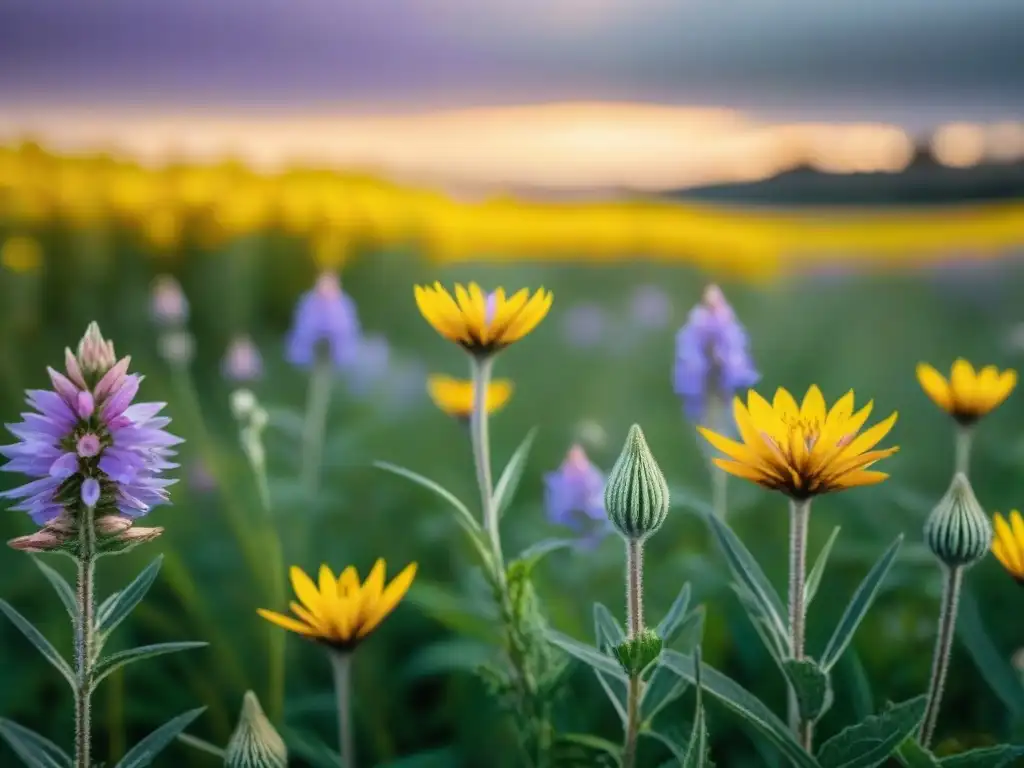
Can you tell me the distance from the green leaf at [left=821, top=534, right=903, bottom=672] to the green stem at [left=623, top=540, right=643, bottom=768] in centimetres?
11

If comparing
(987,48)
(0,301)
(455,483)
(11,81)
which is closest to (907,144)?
(987,48)

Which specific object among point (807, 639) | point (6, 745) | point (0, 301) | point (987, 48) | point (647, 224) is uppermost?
point (987, 48)

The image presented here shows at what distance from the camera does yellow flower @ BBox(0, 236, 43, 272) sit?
1384mm

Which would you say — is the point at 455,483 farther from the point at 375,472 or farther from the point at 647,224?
the point at 647,224

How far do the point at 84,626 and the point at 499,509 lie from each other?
0.85ft

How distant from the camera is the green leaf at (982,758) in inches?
20.3

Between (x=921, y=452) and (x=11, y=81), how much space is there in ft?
4.34

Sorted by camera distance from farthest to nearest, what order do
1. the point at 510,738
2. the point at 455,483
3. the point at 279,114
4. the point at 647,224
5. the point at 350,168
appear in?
1. the point at 647,224
2. the point at 350,168
3. the point at 279,114
4. the point at 455,483
5. the point at 510,738

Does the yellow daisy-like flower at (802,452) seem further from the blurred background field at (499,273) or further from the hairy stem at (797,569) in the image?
the blurred background field at (499,273)

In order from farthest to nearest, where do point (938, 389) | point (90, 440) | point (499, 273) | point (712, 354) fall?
point (499, 273) < point (712, 354) < point (938, 389) < point (90, 440)

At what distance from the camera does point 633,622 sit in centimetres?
50

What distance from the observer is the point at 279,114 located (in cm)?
125

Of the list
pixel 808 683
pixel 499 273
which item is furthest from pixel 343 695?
pixel 499 273

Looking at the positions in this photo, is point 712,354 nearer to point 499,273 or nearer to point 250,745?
point 250,745
